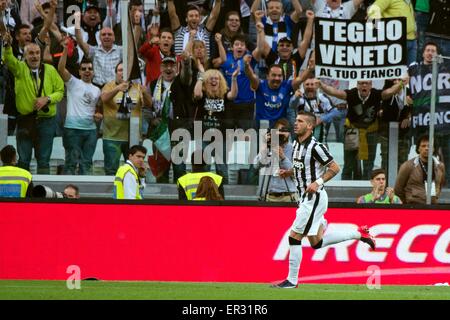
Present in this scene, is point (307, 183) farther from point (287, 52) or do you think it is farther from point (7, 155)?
point (7, 155)

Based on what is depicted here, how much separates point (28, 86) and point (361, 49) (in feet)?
15.6

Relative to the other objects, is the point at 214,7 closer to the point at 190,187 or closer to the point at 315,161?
the point at 190,187

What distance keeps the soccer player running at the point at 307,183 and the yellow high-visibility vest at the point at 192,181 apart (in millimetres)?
2358

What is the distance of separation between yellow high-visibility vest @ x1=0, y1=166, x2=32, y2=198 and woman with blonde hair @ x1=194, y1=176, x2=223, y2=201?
227 centimetres

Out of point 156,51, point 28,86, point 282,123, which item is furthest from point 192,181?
point 28,86

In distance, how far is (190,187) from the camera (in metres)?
14.8

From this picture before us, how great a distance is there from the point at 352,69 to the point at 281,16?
149cm

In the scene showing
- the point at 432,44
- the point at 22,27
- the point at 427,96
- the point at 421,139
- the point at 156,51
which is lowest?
the point at 421,139

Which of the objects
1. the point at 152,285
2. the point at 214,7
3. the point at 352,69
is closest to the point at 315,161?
the point at 152,285

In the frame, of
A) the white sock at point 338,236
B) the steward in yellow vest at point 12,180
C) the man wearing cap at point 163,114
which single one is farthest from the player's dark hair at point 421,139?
the steward in yellow vest at point 12,180

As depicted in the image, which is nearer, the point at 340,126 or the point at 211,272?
the point at 211,272

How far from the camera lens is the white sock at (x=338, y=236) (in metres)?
12.9

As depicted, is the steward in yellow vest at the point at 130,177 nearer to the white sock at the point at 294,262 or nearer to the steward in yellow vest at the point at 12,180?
the steward in yellow vest at the point at 12,180

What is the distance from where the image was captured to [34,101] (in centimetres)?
1554
